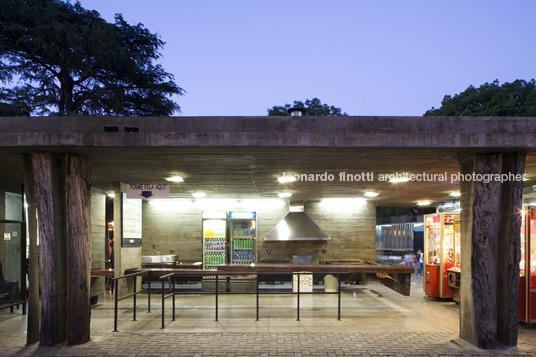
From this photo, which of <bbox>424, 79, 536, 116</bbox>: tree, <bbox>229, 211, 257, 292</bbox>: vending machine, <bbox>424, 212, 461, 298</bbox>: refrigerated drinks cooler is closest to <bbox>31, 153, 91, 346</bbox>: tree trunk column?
<bbox>229, 211, 257, 292</bbox>: vending machine

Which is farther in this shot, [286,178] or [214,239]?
[214,239]

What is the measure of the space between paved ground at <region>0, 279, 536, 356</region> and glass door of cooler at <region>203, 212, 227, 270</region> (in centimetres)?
301

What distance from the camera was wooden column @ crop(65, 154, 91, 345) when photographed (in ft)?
21.2

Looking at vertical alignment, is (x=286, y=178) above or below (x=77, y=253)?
above

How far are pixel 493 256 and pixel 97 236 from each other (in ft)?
27.6

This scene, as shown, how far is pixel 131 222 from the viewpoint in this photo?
429 inches

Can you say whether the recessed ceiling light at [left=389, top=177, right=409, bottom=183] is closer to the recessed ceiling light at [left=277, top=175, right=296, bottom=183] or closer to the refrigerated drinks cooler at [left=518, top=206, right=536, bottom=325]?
the recessed ceiling light at [left=277, top=175, right=296, bottom=183]

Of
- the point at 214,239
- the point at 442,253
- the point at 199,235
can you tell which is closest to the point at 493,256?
the point at 442,253

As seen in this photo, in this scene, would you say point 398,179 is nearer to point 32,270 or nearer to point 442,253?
point 442,253

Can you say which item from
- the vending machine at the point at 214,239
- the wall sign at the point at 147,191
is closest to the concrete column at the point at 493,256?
the wall sign at the point at 147,191

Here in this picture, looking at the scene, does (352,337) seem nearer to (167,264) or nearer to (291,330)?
(291,330)

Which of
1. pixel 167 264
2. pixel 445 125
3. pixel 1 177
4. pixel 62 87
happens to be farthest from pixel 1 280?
pixel 62 87

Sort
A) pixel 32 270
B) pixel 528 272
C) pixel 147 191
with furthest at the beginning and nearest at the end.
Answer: pixel 147 191 → pixel 528 272 → pixel 32 270

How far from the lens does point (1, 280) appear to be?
9.70m
